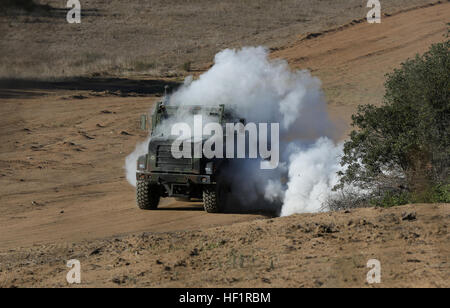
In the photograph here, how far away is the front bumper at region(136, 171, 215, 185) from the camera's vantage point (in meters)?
14.8

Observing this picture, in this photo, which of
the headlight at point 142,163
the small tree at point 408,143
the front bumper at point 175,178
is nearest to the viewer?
the small tree at point 408,143

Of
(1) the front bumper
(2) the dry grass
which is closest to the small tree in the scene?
(1) the front bumper

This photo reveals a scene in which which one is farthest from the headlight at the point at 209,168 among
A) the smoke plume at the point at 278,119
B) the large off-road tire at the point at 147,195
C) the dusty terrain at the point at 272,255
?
the dusty terrain at the point at 272,255

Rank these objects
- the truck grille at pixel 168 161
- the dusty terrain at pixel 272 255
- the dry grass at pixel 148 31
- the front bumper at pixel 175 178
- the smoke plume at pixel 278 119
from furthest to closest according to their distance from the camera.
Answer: the dry grass at pixel 148 31, the smoke plume at pixel 278 119, the truck grille at pixel 168 161, the front bumper at pixel 175 178, the dusty terrain at pixel 272 255

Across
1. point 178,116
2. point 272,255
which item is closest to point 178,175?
point 178,116

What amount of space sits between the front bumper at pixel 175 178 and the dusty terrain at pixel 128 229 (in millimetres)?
816

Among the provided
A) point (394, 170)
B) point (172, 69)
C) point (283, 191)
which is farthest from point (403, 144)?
point (172, 69)

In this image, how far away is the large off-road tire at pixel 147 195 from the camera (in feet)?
50.7

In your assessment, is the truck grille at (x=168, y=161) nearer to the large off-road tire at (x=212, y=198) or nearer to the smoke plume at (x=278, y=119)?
the large off-road tire at (x=212, y=198)

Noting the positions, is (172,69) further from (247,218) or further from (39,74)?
(247,218)

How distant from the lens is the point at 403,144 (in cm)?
1472

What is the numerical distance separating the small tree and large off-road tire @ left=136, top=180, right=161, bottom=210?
13.7 feet
